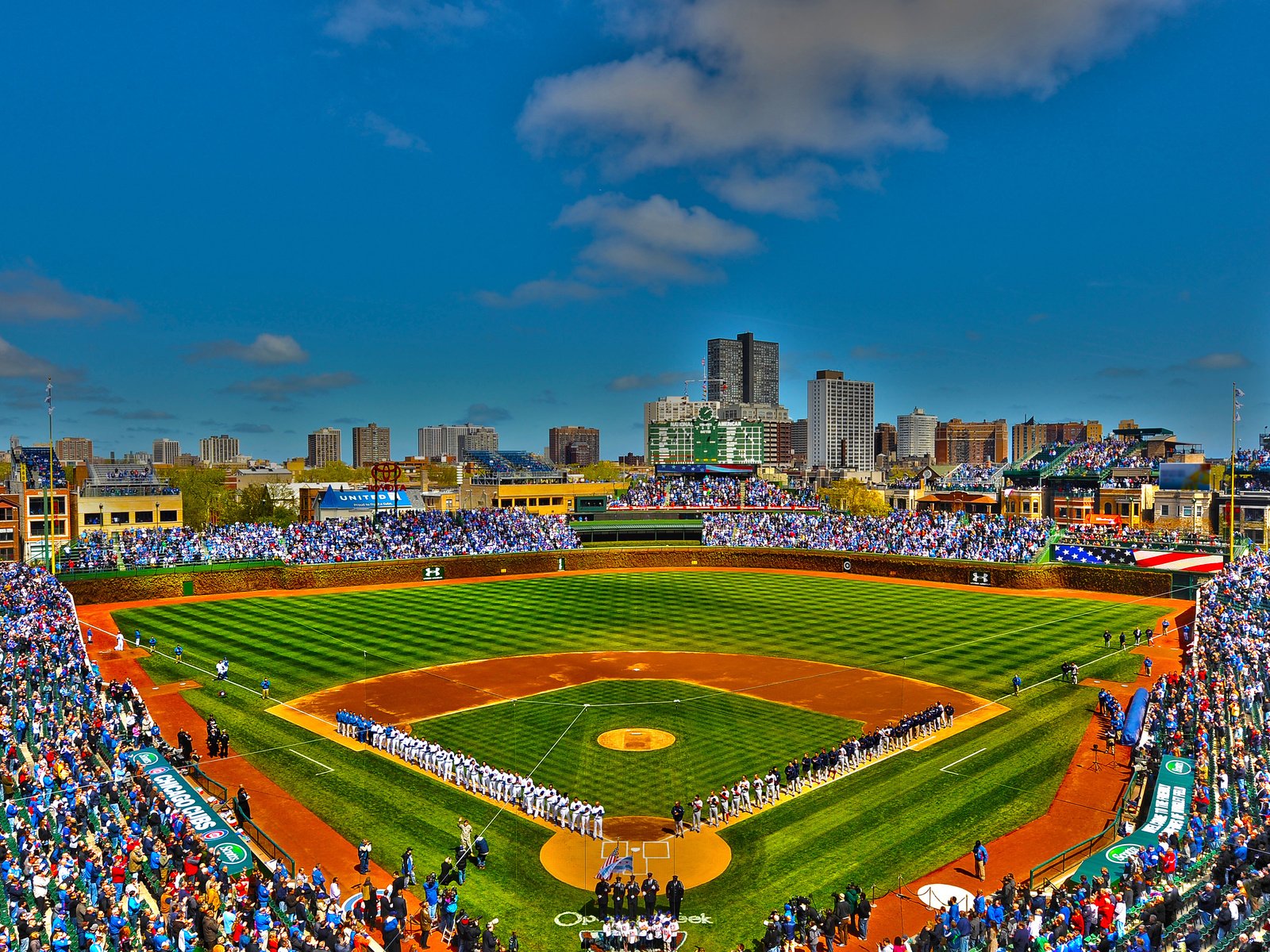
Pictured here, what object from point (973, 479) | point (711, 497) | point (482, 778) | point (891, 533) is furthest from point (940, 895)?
point (973, 479)

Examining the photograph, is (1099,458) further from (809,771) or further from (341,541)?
(809,771)

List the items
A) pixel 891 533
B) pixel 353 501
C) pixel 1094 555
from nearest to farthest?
pixel 1094 555 → pixel 891 533 → pixel 353 501

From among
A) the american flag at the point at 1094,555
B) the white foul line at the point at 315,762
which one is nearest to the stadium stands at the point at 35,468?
the white foul line at the point at 315,762

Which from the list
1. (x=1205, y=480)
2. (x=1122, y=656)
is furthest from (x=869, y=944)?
(x=1205, y=480)

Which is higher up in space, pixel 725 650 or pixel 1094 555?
pixel 1094 555

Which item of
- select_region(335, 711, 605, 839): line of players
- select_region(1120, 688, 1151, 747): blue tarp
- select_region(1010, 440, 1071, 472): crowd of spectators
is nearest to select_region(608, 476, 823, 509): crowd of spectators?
select_region(1010, 440, 1071, 472): crowd of spectators

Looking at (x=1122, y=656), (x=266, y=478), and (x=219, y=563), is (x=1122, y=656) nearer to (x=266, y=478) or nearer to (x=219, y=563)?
(x=219, y=563)
